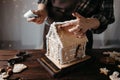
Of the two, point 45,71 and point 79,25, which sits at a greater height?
point 79,25

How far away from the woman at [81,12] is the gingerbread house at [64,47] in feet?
0.11

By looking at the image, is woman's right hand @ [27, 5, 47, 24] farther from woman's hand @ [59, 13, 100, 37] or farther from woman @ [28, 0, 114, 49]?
woman's hand @ [59, 13, 100, 37]

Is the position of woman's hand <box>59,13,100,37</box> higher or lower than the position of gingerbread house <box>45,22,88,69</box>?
higher

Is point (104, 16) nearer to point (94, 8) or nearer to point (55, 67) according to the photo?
point (94, 8)

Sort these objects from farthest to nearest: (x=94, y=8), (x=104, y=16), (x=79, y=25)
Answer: (x=94, y=8)
(x=104, y=16)
(x=79, y=25)

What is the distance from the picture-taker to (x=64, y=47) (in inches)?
34.9

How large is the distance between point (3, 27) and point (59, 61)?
75 centimetres

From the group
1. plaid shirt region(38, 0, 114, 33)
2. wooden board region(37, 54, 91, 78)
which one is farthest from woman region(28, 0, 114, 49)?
wooden board region(37, 54, 91, 78)

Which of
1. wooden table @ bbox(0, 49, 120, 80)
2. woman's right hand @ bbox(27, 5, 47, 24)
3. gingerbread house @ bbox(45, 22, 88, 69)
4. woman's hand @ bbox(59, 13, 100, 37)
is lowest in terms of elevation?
wooden table @ bbox(0, 49, 120, 80)

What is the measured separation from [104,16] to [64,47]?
0.77 feet

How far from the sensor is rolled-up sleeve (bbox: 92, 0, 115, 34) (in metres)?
0.98

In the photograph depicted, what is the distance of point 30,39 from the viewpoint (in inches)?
62.8

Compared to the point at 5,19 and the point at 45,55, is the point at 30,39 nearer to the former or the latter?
the point at 5,19

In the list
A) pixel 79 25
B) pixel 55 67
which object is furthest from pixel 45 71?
pixel 79 25
